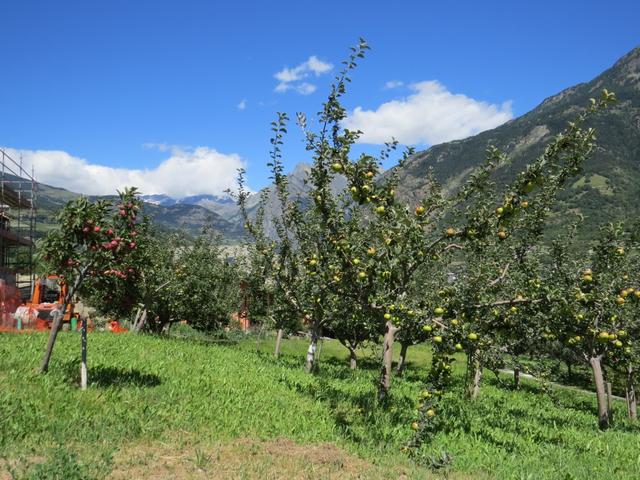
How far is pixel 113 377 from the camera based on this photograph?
1093cm

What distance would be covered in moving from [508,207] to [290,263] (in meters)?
7.93

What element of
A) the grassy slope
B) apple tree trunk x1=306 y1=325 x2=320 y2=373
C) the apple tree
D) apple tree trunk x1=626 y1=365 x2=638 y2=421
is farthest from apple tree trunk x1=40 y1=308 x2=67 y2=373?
apple tree trunk x1=626 y1=365 x2=638 y2=421

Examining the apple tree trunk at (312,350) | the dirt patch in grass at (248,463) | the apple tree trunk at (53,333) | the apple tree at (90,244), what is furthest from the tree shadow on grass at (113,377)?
the apple tree trunk at (312,350)

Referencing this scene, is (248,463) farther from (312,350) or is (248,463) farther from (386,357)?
(312,350)

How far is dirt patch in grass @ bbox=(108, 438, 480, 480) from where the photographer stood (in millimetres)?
6430

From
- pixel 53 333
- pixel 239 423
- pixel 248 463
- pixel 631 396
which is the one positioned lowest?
pixel 631 396

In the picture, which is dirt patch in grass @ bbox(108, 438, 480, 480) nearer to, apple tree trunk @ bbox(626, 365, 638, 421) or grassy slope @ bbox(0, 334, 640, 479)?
grassy slope @ bbox(0, 334, 640, 479)

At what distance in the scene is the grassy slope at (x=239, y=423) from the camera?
7.08 meters

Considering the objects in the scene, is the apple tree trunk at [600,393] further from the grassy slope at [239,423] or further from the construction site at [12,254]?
the construction site at [12,254]

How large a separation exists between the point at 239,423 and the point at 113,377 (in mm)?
3938

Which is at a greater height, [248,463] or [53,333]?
[53,333]

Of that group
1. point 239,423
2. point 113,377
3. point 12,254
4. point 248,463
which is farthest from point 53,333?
Answer: point 12,254

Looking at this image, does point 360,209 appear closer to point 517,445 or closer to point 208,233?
point 517,445

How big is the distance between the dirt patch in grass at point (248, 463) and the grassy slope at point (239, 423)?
4 centimetres
